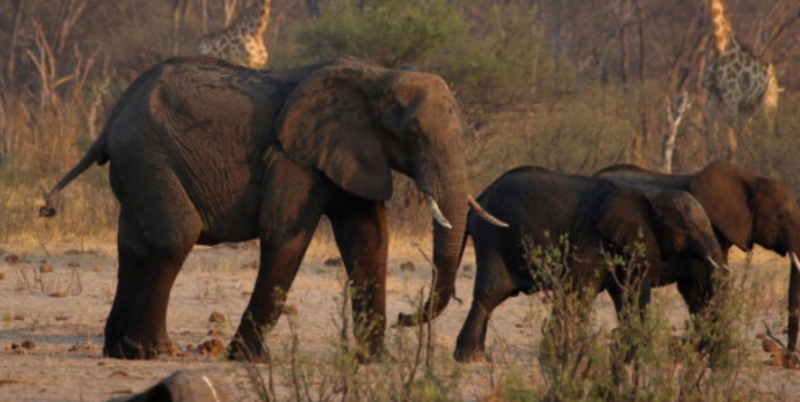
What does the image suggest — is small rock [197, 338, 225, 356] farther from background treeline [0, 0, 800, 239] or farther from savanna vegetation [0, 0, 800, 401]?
background treeline [0, 0, 800, 239]

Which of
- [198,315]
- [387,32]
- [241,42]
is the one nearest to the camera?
[198,315]

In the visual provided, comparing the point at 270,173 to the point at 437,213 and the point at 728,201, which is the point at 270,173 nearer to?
the point at 437,213

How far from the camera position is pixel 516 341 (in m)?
10.6

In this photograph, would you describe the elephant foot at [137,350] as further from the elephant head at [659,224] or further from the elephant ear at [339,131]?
the elephant head at [659,224]

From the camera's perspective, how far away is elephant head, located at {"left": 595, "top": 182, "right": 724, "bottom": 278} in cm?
954

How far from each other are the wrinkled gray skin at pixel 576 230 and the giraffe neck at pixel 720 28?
11.0 meters

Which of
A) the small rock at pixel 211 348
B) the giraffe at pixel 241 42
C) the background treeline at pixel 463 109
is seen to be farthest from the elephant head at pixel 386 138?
the giraffe at pixel 241 42

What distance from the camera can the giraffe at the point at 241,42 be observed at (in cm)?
1906

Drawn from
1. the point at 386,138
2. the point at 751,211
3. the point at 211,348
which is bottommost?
the point at 211,348

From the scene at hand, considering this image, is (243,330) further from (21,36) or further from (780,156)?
(21,36)

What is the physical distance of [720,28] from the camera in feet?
67.6

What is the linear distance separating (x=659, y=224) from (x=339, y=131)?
1.99 metres

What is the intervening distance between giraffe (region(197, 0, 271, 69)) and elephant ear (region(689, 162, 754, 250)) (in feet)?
30.2

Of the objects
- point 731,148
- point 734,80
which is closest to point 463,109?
point 731,148
